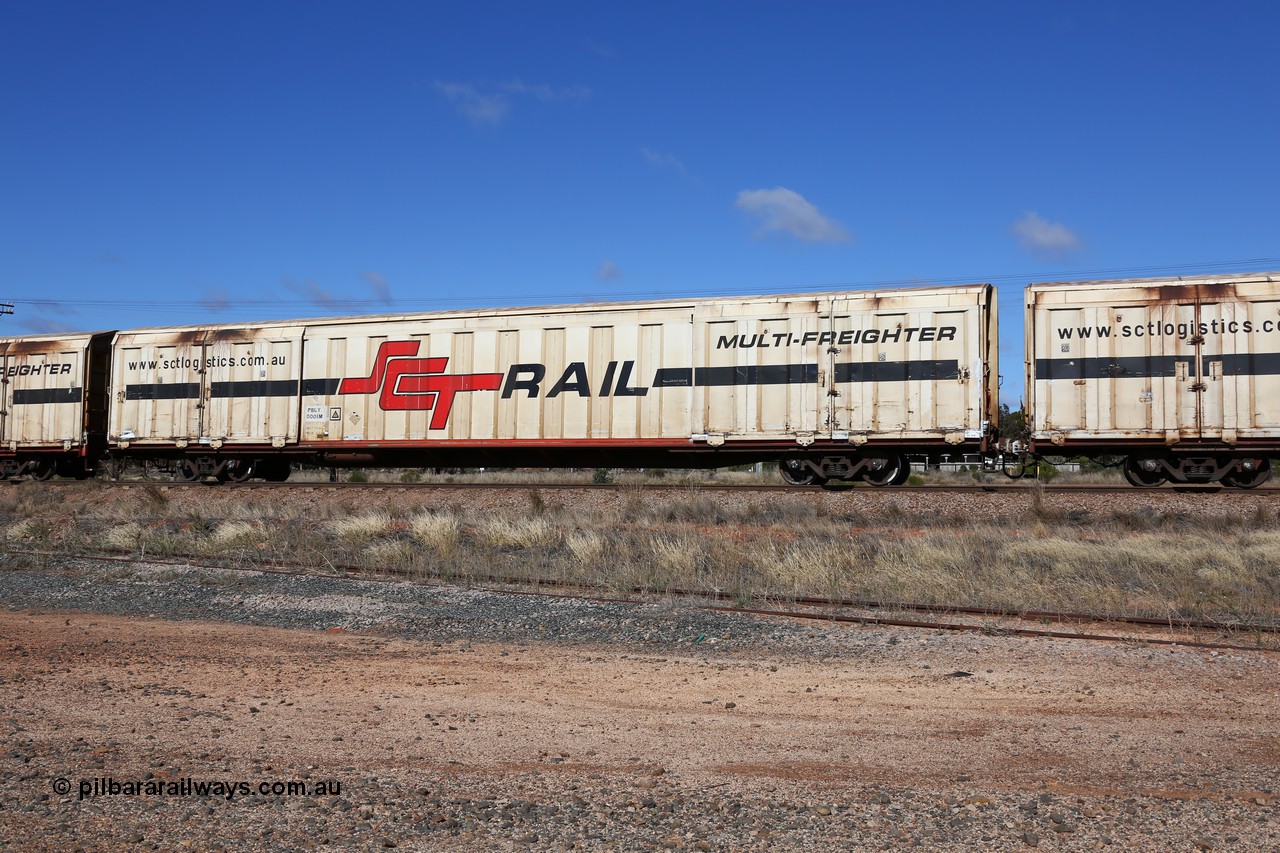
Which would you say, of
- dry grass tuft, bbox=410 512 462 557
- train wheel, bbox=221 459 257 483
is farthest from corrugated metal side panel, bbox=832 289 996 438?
train wheel, bbox=221 459 257 483

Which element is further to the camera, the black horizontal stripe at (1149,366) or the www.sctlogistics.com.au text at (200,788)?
the black horizontal stripe at (1149,366)

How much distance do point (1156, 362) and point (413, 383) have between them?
45.3 feet

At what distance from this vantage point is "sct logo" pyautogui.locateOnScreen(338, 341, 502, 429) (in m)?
19.6

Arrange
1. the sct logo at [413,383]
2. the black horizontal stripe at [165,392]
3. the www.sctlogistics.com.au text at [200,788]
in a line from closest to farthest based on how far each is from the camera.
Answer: the www.sctlogistics.com.au text at [200,788], the sct logo at [413,383], the black horizontal stripe at [165,392]

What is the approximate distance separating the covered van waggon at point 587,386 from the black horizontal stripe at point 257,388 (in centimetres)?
3

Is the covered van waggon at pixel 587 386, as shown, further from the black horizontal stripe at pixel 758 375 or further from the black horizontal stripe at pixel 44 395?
the black horizontal stripe at pixel 44 395

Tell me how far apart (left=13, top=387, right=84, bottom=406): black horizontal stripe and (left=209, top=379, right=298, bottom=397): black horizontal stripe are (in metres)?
4.01

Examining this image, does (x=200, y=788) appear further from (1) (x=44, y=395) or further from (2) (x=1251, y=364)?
(1) (x=44, y=395)

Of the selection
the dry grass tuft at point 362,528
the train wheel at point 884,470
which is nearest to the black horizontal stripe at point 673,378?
the train wheel at point 884,470

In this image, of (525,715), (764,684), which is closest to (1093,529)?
(764,684)

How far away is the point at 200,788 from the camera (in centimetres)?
423

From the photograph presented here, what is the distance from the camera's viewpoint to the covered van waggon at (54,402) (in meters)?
22.8

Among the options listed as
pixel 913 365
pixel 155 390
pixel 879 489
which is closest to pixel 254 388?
pixel 155 390

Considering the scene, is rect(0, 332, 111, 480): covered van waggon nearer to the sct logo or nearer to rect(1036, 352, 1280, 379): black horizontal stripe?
the sct logo
